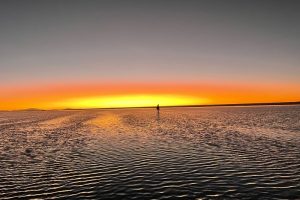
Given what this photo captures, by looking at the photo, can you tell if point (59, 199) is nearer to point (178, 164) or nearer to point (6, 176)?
point (6, 176)

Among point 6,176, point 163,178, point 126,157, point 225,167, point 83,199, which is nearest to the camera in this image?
point 83,199

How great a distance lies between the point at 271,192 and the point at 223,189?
215 cm

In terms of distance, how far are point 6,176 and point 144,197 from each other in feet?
32.1

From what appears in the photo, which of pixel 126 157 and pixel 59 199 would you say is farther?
pixel 126 157

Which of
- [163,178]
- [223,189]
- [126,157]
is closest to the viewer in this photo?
[223,189]

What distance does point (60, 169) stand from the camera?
20.1m

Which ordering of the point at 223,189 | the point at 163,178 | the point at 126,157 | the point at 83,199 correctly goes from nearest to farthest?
1. the point at 83,199
2. the point at 223,189
3. the point at 163,178
4. the point at 126,157

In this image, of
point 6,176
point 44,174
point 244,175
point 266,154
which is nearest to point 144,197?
point 244,175

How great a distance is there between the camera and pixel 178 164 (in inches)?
819

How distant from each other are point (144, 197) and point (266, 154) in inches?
569

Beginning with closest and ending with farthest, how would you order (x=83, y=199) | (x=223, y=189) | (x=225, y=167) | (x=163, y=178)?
(x=83, y=199) < (x=223, y=189) < (x=163, y=178) < (x=225, y=167)

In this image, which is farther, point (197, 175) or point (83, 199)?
point (197, 175)

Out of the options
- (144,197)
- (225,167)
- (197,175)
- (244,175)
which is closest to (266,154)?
(225,167)

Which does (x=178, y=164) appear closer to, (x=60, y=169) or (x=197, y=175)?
(x=197, y=175)
